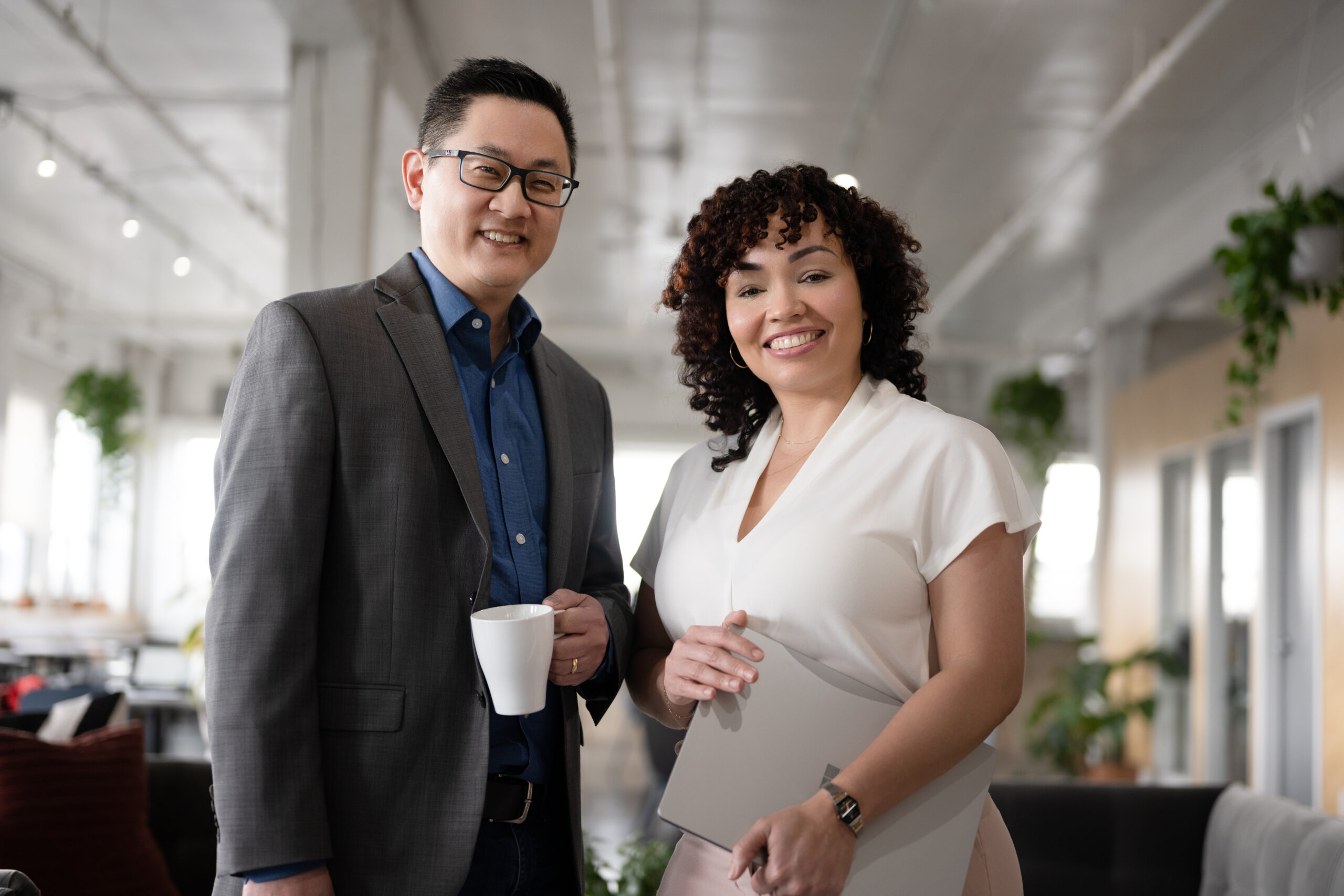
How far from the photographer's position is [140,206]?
8.84 meters

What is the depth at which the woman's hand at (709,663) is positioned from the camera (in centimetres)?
138

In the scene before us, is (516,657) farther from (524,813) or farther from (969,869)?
(969,869)

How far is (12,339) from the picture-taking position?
10.6m

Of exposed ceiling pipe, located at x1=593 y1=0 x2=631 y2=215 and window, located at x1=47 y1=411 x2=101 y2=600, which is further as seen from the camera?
window, located at x1=47 y1=411 x2=101 y2=600

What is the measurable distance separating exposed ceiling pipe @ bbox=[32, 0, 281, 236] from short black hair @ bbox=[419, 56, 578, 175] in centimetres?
462

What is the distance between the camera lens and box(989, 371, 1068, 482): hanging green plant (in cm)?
916

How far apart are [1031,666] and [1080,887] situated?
258 inches

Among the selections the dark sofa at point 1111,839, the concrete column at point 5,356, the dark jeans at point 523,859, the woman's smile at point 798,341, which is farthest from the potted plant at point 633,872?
the concrete column at point 5,356

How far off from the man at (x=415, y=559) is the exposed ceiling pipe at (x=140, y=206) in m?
6.93

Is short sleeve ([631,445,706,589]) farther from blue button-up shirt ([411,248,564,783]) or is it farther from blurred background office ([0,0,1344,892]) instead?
blurred background office ([0,0,1344,892])

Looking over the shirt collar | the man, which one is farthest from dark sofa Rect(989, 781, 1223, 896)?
the shirt collar

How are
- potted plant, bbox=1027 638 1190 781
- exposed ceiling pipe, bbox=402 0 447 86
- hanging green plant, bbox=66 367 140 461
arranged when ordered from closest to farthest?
1. exposed ceiling pipe, bbox=402 0 447 86
2. potted plant, bbox=1027 638 1190 781
3. hanging green plant, bbox=66 367 140 461

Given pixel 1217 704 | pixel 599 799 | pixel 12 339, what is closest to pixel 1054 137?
pixel 1217 704

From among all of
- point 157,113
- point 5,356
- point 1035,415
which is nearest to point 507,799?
point 157,113
